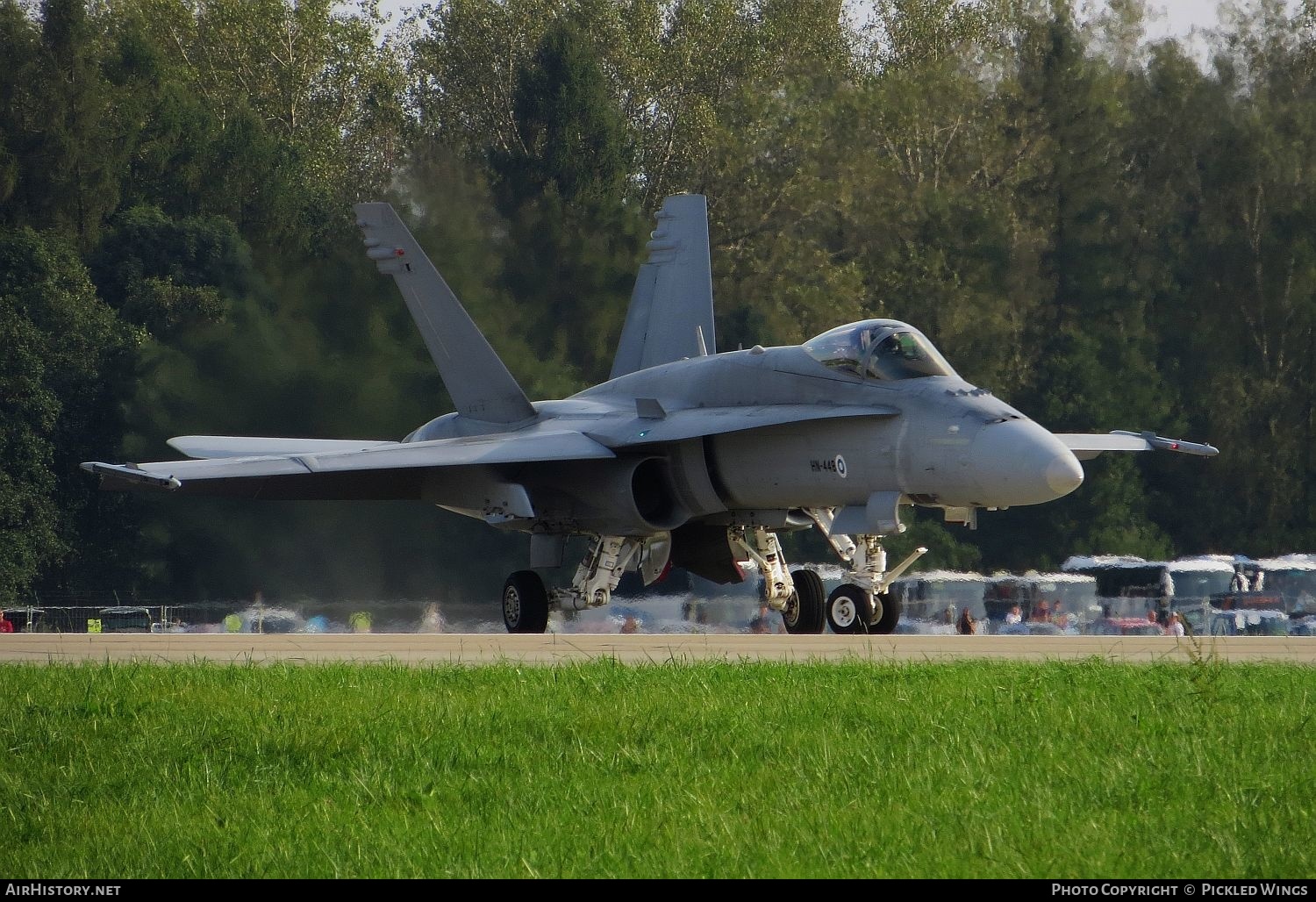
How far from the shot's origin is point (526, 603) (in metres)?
17.4

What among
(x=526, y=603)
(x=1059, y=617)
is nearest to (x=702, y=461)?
(x=526, y=603)

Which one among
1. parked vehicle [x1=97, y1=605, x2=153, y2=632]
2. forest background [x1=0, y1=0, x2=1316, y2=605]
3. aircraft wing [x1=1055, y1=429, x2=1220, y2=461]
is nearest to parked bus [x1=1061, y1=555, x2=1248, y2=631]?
forest background [x1=0, y1=0, x2=1316, y2=605]

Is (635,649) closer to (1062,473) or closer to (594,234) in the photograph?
(1062,473)

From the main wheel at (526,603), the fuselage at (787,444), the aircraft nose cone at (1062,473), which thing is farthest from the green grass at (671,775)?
the main wheel at (526,603)

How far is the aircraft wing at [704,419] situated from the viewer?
14.6 meters

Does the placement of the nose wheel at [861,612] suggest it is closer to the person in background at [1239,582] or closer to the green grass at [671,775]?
the green grass at [671,775]

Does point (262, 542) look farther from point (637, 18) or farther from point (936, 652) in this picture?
point (637, 18)

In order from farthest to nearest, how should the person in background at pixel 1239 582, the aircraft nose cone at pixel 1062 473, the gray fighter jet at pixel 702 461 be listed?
1. the person in background at pixel 1239 582
2. the gray fighter jet at pixel 702 461
3. the aircraft nose cone at pixel 1062 473

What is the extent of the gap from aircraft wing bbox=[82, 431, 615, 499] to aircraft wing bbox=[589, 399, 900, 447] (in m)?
0.26

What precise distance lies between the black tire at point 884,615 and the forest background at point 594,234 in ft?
43.7

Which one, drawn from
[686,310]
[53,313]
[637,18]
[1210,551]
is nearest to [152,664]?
[686,310]

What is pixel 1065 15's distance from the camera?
42625 millimetres

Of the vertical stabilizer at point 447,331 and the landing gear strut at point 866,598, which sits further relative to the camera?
the vertical stabilizer at point 447,331

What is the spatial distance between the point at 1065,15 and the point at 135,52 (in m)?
22.1
